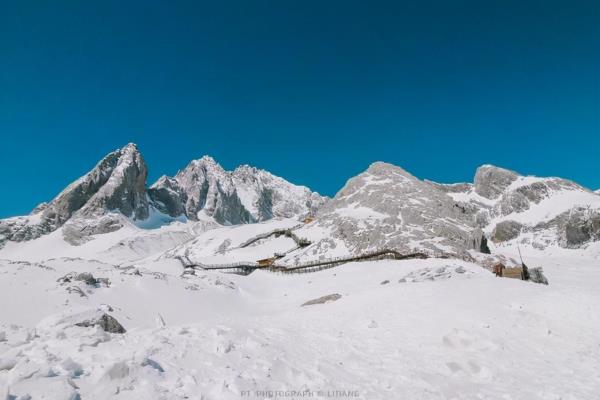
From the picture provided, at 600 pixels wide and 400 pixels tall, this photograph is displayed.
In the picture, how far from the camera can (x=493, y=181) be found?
144375 mm

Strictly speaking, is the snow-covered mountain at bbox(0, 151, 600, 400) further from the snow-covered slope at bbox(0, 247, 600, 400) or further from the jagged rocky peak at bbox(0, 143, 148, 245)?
the jagged rocky peak at bbox(0, 143, 148, 245)

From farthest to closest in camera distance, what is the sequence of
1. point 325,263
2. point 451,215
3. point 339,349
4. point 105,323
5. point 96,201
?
point 96,201, point 451,215, point 325,263, point 105,323, point 339,349

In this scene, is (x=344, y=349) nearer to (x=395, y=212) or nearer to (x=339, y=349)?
(x=339, y=349)

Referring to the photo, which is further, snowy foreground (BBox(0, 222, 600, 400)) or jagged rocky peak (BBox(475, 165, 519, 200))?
jagged rocky peak (BBox(475, 165, 519, 200))

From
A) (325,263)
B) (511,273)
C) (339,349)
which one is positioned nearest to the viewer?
(339,349)

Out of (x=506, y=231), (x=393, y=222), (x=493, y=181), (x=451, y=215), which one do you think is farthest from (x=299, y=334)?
(x=493, y=181)

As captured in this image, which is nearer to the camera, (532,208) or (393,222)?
(393,222)

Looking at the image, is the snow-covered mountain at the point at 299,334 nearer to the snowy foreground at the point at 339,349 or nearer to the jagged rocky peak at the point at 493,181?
the snowy foreground at the point at 339,349

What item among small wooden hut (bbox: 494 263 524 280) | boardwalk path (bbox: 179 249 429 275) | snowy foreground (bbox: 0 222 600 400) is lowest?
snowy foreground (bbox: 0 222 600 400)

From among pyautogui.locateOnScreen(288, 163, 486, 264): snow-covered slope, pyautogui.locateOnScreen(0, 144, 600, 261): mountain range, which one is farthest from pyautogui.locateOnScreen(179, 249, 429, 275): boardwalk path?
pyautogui.locateOnScreen(0, 144, 600, 261): mountain range

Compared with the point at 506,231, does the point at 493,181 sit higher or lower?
higher

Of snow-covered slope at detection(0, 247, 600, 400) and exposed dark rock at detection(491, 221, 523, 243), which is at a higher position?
exposed dark rock at detection(491, 221, 523, 243)

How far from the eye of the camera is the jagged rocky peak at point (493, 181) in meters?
142

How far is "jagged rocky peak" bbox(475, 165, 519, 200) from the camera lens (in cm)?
14162
